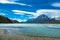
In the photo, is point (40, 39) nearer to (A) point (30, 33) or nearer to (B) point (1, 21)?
(A) point (30, 33)

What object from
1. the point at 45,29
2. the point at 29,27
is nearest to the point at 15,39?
the point at 29,27

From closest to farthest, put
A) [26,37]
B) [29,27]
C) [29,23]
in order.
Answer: [29,23], [29,27], [26,37]

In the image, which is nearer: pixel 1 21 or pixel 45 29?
pixel 1 21

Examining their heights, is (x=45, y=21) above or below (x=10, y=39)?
above

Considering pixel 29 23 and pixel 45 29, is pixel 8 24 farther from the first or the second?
pixel 45 29

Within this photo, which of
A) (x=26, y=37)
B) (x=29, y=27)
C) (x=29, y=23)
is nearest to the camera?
(x=29, y=23)

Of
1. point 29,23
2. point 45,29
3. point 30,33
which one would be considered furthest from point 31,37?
point 29,23
